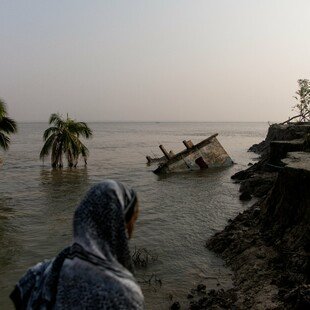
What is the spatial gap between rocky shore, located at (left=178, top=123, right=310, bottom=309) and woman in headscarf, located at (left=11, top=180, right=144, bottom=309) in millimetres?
4344

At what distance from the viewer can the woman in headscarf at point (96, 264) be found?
2.25 metres

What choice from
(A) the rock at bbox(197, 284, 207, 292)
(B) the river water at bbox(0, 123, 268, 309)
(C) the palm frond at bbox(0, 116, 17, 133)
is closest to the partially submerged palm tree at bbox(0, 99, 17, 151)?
(C) the palm frond at bbox(0, 116, 17, 133)

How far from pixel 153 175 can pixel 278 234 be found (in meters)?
19.5

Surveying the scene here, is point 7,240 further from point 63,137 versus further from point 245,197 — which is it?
point 63,137

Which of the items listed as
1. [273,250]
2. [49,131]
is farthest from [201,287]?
[49,131]

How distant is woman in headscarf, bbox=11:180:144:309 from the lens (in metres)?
2.25

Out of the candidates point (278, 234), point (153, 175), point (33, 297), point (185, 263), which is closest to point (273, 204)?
point (278, 234)

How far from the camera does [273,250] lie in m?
9.01

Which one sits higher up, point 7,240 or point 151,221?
point 151,221

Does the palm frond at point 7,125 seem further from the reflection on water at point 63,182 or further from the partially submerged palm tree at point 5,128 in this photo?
the reflection on water at point 63,182

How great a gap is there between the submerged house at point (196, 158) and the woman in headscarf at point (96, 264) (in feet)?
85.0

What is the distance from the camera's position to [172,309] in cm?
779

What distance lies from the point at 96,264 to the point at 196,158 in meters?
27.5

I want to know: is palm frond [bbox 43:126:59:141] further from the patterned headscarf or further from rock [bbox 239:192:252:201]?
the patterned headscarf
